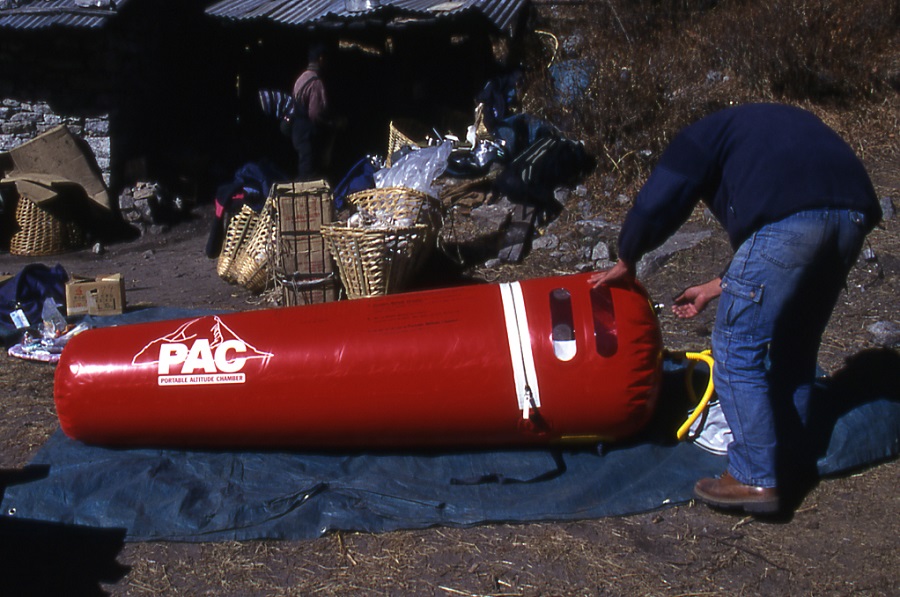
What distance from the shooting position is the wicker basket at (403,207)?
19.3 feet

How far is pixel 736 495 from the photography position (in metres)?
3.23

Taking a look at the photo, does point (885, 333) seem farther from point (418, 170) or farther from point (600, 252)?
point (418, 170)

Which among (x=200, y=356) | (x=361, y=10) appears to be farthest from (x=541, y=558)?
(x=361, y=10)

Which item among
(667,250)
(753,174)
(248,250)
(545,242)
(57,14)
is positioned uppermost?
(57,14)

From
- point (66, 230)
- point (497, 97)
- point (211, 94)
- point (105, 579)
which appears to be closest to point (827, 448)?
point (105, 579)

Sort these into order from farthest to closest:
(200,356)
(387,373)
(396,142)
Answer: (396,142)
(200,356)
(387,373)

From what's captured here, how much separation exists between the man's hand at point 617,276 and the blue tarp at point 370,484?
0.75 meters

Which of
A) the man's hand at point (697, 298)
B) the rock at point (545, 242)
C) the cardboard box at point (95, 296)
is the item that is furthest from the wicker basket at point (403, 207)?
the man's hand at point (697, 298)

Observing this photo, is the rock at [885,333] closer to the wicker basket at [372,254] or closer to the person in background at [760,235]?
the person in background at [760,235]

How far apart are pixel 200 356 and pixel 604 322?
1.73 m

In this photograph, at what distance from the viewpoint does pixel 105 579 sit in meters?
3.12

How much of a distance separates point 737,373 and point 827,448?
28.0 inches

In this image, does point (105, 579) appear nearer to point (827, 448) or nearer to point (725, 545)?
point (725, 545)

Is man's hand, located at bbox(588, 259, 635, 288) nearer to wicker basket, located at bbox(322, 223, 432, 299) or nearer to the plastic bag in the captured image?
wicker basket, located at bbox(322, 223, 432, 299)
